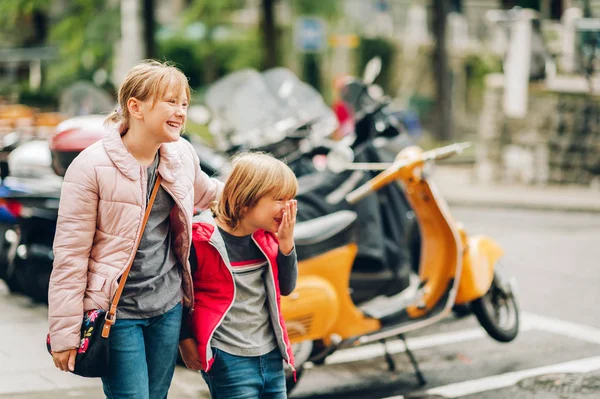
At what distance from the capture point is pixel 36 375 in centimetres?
529

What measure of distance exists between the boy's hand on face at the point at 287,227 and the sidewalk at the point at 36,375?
212 centimetres

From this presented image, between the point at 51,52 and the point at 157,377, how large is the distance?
1133 inches

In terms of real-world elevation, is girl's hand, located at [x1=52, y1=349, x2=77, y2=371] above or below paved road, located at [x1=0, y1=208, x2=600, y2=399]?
above

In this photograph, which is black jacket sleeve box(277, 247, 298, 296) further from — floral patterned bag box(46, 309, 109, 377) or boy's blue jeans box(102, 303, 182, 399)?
floral patterned bag box(46, 309, 109, 377)

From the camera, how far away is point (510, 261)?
9.22m

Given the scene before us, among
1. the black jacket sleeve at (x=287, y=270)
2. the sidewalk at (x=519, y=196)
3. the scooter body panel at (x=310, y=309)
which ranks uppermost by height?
the black jacket sleeve at (x=287, y=270)

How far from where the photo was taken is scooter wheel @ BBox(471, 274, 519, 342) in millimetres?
5754

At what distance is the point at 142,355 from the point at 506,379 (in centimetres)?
304

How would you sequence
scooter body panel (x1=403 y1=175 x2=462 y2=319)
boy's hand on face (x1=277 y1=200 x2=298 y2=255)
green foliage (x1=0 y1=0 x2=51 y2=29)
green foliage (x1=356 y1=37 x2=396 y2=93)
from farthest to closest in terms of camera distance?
green foliage (x1=356 y1=37 x2=396 y2=93)
green foliage (x1=0 y1=0 x2=51 y2=29)
scooter body panel (x1=403 y1=175 x2=462 y2=319)
boy's hand on face (x1=277 y1=200 x2=298 y2=255)

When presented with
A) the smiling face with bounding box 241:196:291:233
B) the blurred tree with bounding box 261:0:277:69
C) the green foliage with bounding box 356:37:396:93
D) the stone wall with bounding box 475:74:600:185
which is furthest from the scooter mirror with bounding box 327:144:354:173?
the green foliage with bounding box 356:37:396:93

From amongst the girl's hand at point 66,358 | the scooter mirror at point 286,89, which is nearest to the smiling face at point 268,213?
the girl's hand at point 66,358

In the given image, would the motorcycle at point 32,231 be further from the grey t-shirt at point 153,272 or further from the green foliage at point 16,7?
the green foliage at point 16,7

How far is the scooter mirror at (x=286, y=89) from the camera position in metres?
7.61

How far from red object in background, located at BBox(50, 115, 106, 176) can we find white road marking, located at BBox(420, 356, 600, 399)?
8.09 feet
